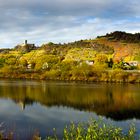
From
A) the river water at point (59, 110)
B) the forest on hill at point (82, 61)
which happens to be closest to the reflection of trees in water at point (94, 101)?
the river water at point (59, 110)

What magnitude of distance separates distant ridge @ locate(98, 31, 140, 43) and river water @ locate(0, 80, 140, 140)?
105 metres

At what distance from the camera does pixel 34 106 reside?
36.8m

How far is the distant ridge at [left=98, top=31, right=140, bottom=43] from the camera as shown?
497 feet

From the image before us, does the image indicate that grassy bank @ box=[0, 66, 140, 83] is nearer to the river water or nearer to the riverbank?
the riverbank

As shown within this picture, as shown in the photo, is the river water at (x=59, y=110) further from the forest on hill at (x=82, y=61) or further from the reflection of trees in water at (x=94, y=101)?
the forest on hill at (x=82, y=61)

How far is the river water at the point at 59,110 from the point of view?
2492 cm

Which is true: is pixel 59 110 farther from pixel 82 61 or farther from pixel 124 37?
Answer: pixel 124 37

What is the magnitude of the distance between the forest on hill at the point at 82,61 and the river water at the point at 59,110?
3174 cm

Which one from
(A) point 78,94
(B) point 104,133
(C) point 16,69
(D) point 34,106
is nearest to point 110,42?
(C) point 16,69

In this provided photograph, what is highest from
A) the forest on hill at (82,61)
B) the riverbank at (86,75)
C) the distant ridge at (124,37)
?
the distant ridge at (124,37)

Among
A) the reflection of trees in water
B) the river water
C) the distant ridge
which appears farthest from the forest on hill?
the river water

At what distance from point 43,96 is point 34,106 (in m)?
9.38

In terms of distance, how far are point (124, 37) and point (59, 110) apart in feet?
425

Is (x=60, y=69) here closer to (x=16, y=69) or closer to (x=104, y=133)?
(x=16, y=69)
